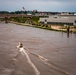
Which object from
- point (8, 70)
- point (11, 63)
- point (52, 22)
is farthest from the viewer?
point (52, 22)

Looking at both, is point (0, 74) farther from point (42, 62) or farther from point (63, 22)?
point (63, 22)

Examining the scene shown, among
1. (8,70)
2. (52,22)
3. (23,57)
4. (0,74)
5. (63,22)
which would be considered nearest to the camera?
(0,74)

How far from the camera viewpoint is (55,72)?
58.5 feet

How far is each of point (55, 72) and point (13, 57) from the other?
6.50 m

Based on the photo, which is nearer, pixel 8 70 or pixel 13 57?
pixel 8 70

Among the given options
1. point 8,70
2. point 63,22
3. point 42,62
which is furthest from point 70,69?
point 63,22

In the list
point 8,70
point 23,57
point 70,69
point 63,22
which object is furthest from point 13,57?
point 63,22

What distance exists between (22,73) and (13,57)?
5.90m

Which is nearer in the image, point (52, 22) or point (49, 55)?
point (49, 55)

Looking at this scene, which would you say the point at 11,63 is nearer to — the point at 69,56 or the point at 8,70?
Result: the point at 8,70

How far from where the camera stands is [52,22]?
269 ft

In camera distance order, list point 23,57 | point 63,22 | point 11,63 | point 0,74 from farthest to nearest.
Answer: point 63,22, point 23,57, point 11,63, point 0,74

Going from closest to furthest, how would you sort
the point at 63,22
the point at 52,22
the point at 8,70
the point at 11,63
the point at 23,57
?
the point at 8,70
the point at 11,63
the point at 23,57
the point at 63,22
the point at 52,22

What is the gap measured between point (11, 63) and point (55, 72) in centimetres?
446
